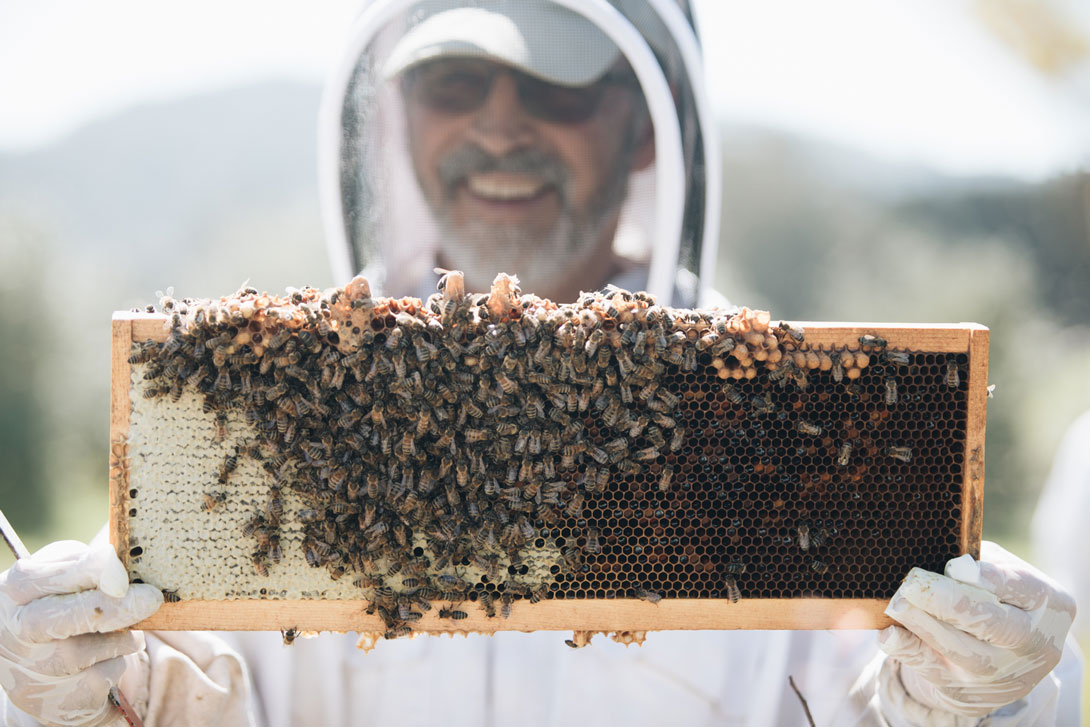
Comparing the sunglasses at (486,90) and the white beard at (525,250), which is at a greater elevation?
the sunglasses at (486,90)

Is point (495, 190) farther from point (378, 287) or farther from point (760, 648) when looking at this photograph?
point (760, 648)

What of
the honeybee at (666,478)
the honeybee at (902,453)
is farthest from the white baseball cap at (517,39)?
the honeybee at (902,453)

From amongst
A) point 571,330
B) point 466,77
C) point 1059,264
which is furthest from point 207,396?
point 1059,264

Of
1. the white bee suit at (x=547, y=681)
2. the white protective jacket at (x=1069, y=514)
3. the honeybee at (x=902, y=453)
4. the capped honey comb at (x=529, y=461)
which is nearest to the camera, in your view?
the capped honey comb at (x=529, y=461)

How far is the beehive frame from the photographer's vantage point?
7.42 ft

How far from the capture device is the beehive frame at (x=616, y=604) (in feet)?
7.42

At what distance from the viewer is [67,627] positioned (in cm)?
233

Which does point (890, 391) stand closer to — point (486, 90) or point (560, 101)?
point (560, 101)

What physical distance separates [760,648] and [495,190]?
2426 millimetres

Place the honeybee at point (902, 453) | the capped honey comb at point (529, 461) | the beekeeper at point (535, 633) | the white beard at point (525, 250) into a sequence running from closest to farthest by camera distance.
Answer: the capped honey comb at point (529, 461), the honeybee at point (902, 453), the beekeeper at point (535, 633), the white beard at point (525, 250)

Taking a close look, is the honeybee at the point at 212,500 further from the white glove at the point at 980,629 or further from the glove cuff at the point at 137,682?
the white glove at the point at 980,629

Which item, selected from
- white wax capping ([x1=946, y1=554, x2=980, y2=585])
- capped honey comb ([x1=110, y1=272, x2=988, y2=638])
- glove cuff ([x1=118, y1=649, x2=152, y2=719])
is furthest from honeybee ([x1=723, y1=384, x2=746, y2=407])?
glove cuff ([x1=118, y1=649, x2=152, y2=719])

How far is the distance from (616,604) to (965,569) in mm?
1112

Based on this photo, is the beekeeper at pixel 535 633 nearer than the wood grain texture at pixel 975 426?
No
